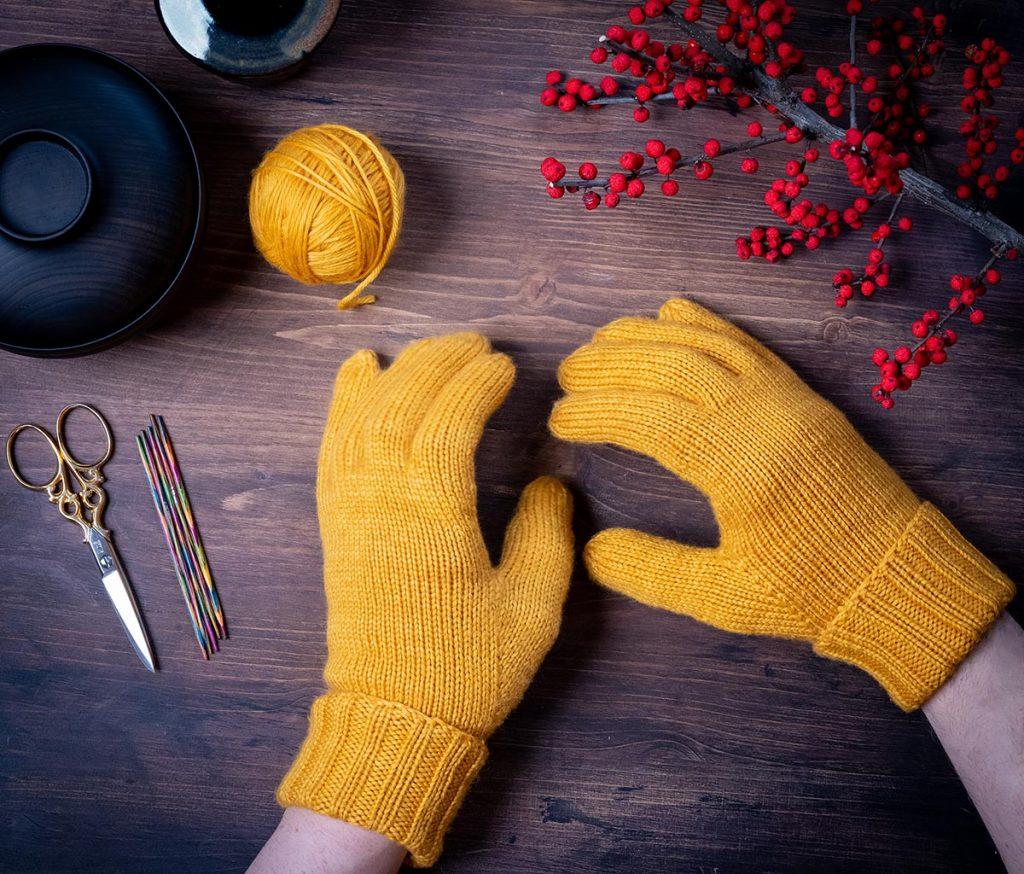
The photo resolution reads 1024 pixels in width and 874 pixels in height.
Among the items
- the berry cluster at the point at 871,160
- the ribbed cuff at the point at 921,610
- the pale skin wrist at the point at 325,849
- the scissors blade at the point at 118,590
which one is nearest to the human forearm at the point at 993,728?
the ribbed cuff at the point at 921,610

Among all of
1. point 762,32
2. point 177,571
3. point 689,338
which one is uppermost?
point 762,32

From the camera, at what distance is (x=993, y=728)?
669mm

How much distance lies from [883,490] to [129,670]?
0.75 m

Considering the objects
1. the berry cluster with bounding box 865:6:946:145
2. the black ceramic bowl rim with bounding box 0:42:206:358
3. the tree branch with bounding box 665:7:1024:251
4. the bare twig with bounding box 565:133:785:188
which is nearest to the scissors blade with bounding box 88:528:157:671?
the black ceramic bowl rim with bounding box 0:42:206:358

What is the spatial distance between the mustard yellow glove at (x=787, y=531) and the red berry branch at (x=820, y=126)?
104 mm

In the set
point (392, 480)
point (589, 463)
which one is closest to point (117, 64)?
point (392, 480)

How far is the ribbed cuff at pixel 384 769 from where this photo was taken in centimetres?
65

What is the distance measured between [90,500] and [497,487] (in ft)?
1.34

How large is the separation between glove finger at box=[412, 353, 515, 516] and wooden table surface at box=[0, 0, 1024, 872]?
68 mm

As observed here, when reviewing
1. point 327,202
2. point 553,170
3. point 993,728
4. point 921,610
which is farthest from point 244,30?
point 993,728

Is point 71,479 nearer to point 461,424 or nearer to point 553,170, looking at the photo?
point 461,424

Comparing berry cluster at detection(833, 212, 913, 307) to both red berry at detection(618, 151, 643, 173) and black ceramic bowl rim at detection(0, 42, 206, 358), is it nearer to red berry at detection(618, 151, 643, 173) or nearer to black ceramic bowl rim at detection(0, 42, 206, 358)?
red berry at detection(618, 151, 643, 173)

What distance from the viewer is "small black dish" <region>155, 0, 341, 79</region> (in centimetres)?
69

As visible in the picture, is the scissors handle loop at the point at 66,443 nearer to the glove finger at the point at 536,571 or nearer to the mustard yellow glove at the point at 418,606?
the mustard yellow glove at the point at 418,606
